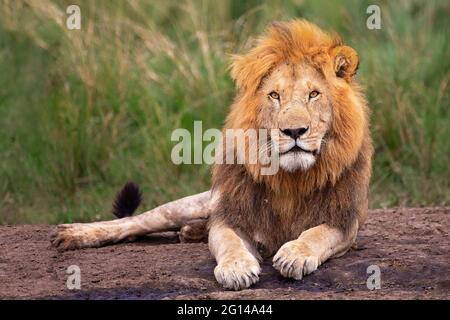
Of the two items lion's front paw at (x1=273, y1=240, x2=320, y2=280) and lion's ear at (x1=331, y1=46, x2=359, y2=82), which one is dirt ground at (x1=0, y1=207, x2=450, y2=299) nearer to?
lion's front paw at (x1=273, y1=240, x2=320, y2=280)

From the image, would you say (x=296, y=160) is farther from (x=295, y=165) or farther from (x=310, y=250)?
(x=310, y=250)

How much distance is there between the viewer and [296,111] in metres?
5.88

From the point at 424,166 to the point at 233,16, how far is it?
9.38 ft

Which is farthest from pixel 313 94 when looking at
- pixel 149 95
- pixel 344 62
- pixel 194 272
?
pixel 149 95

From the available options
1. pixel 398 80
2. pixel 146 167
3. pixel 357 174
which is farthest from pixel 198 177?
pixel 357 174

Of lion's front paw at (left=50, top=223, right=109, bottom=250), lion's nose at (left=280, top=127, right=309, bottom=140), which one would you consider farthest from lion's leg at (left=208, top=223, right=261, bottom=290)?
lion's front paw at (left=50, top=223, right=109, bottom=250)

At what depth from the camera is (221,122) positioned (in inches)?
401

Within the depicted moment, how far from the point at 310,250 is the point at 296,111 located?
751mm

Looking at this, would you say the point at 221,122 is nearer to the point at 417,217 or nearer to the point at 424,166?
the point at 424,166

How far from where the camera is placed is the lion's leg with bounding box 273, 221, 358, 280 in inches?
228

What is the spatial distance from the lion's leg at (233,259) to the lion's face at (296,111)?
517mm

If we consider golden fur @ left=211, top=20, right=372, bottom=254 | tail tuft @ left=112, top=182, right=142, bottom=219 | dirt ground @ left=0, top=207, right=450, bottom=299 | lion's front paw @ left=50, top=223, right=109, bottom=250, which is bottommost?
dirt ground @ left=0, top=207, right=450, bottom=299

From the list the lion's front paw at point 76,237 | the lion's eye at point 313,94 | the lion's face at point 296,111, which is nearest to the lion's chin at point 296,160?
the lion's face at point 296,111

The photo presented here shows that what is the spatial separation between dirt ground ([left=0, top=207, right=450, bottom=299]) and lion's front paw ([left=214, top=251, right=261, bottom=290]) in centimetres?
6
